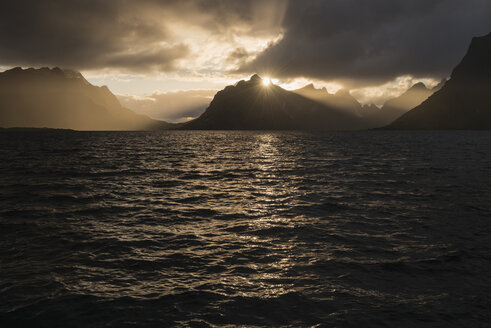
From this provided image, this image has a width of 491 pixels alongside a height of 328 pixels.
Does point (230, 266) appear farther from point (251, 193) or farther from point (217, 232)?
point (251, 193)

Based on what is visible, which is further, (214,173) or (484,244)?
(214,173)

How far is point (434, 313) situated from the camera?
8.34 metres

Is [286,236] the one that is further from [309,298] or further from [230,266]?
[309,298]

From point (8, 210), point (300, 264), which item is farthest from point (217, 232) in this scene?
point (8, 210)

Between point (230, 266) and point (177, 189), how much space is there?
1561cm

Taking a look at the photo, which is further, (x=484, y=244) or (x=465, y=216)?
(x=465, y=216)

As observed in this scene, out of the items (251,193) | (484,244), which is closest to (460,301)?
(484,244)

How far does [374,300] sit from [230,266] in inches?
192

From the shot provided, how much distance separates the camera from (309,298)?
8.98 meters

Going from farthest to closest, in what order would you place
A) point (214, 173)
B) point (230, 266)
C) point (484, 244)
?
point (214, 173)
point (484, 244)
point (230, 266)

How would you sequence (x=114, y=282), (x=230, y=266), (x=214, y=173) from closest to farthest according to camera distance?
(x=114, y=282), (x=230, y=266), (x=214, y=173)

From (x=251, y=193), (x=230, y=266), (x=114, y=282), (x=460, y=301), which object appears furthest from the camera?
(x=251, y=193)

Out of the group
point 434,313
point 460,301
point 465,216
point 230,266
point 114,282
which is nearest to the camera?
point 434,313

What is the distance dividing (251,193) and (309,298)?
15.5 m
